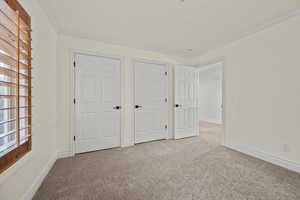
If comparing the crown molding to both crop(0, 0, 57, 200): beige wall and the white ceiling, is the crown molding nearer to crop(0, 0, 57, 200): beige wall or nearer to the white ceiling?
the white ceiling

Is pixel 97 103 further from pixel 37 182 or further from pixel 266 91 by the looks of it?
pixel 266 91

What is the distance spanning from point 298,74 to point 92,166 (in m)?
3.45

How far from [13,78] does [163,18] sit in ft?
6.56

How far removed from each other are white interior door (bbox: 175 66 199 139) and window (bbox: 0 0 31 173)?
9.71ft

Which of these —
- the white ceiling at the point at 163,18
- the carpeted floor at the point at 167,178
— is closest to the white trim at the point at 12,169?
the carpeted floor at the point at 167,178

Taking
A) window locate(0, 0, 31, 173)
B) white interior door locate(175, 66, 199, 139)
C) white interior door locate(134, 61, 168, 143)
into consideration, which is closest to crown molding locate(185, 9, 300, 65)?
white interior door locate(175, 66, 199, 139)

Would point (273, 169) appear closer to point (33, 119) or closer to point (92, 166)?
point (92, 166)

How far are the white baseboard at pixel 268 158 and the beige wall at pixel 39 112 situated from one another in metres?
3.39

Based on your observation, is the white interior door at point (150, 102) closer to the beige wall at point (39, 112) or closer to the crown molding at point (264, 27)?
the crown molding at point (264, 27)

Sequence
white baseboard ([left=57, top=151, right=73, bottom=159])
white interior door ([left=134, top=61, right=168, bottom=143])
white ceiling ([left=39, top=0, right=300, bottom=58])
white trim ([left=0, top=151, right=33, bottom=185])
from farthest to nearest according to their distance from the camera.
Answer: white interior door ([left=134, top=61, right=168, bottom=143]) → white baseboard ([left=57, top=151, right=73, bottom=159]) → white ceiling ([left=39, top=0, right=300, bottom=58]) → white trim ([left=0, top=151, right=33, bottom=185])

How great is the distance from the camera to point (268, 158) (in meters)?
2.26

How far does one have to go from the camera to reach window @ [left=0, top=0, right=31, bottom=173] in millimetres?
979

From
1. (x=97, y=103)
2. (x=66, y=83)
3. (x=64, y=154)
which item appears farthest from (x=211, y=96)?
(x=64, y=154)

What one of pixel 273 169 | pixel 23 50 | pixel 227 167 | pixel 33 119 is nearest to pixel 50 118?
pixel 33 119
